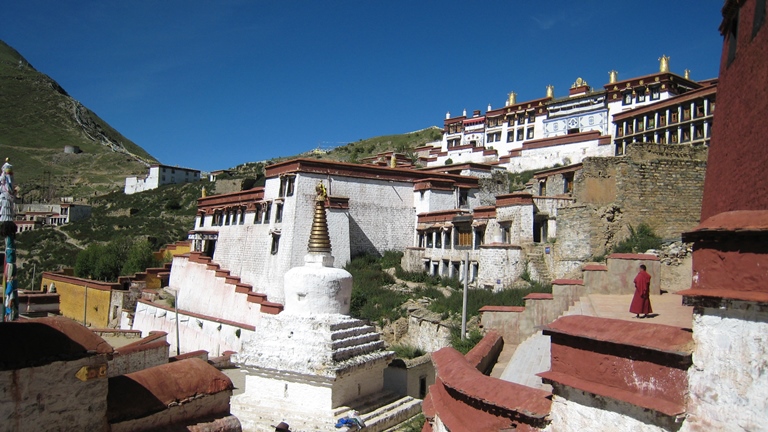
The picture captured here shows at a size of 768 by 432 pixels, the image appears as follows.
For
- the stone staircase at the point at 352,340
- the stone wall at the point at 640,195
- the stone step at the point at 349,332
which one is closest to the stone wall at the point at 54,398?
the stone staircase at the point at 352,340

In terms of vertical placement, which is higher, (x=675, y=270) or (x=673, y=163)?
(x=673, y=163)

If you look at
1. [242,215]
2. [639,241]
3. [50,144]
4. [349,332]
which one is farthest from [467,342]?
[50,144]

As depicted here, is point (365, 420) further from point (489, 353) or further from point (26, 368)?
point (26, 368)

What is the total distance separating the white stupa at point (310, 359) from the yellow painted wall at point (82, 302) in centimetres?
2207

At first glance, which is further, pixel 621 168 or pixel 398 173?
pixel 398 173

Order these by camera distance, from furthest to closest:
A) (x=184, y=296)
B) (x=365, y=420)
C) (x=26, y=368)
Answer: (x=184, y=296), (x=365, y=420), (x=26, y=368)

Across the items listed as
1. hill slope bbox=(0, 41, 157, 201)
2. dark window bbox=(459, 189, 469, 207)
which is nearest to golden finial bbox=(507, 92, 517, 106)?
dark window bbox=(459, 189, 469, 207)

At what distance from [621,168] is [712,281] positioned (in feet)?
46.8

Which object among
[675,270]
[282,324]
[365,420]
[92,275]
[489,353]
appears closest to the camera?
[489,353]

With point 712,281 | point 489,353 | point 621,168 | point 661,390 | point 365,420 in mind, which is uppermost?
point 621,168

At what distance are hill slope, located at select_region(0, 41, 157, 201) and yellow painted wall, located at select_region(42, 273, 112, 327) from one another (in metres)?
58.2

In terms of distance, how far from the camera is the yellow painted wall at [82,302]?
104 feet

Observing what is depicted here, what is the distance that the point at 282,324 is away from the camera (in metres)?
12.8

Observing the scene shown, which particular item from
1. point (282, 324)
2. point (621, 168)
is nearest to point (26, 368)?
point (282, 324)
